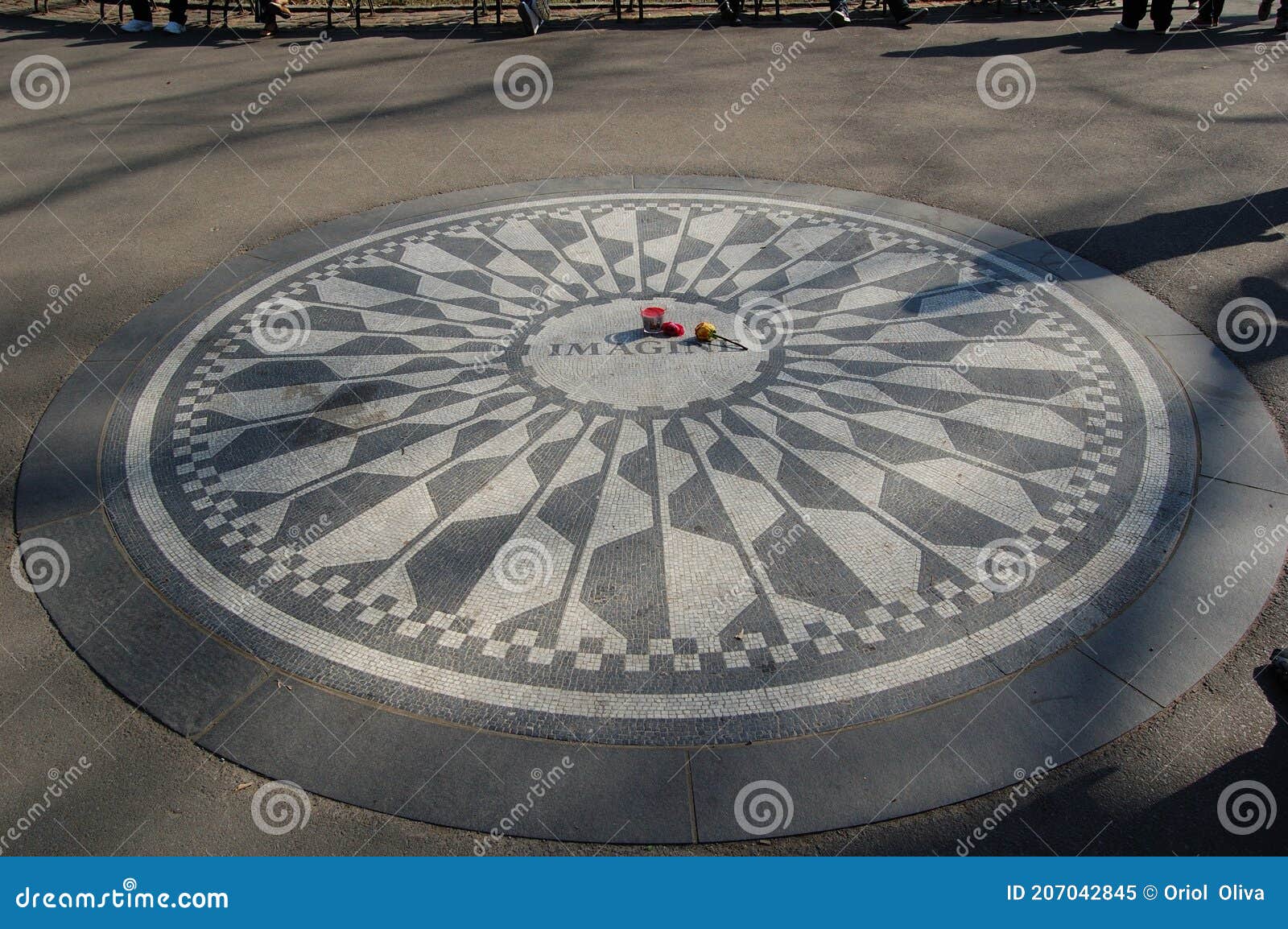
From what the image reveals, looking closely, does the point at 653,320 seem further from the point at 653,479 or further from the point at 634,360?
the point at 653,479

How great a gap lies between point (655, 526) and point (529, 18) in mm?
17497

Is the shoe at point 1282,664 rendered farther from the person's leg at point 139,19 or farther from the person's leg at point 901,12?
the person's leg at point 139,19

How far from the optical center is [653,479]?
25.5 ft

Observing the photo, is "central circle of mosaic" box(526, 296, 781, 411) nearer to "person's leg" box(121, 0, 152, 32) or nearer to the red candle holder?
the red candle holder

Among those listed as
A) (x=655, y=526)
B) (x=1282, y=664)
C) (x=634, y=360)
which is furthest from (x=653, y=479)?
(x=1282, y=664)

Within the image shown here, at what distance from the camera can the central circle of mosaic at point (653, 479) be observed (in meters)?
6.20

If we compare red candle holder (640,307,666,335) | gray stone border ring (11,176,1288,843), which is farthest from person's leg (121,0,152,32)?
red candle holder (640,307,666,335)

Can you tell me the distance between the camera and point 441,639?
6.37 meters

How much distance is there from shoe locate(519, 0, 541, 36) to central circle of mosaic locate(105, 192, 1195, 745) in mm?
12045

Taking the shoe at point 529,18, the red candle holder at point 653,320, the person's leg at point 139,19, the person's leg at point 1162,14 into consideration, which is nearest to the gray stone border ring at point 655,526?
the red candle holder at point 653,320

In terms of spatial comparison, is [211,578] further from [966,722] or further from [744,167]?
[744,167]

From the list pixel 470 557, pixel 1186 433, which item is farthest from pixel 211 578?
pixel 1186 433

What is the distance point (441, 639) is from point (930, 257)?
7533 mm

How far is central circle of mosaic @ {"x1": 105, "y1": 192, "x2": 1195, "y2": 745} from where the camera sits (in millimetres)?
6195
